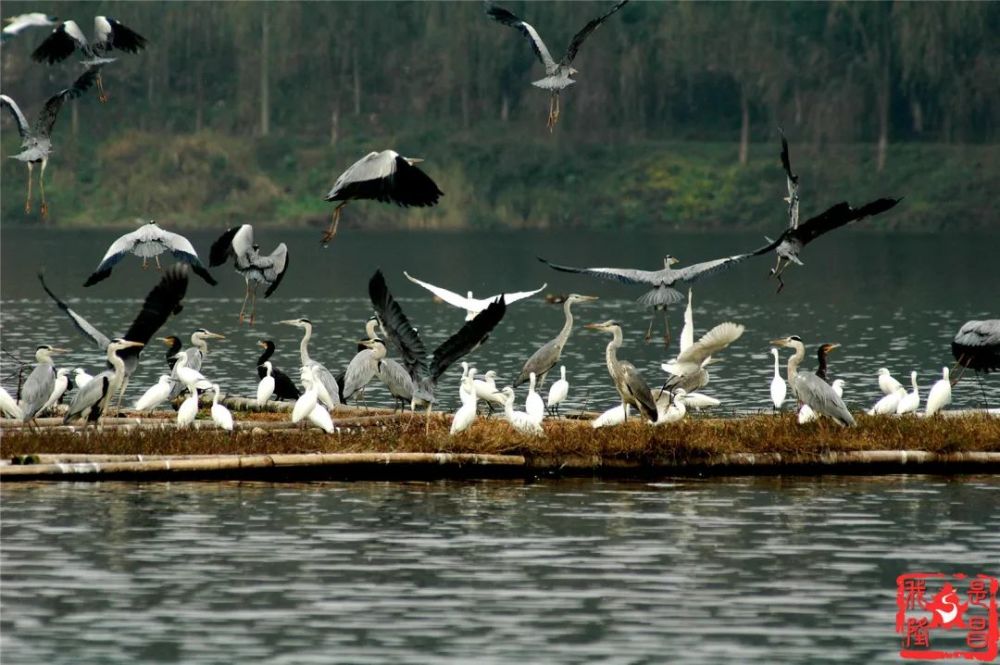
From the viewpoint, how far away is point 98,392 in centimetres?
2159

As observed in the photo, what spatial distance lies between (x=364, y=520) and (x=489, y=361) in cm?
Result: 1902

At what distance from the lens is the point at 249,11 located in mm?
101062

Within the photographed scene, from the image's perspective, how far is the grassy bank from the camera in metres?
89.3

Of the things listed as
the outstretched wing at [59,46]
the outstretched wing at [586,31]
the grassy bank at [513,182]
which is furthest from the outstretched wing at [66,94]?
the grassy bank at [513,182]

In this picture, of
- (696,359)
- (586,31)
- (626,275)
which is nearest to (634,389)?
(696,359)

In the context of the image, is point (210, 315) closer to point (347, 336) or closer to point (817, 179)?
point (347, 336)

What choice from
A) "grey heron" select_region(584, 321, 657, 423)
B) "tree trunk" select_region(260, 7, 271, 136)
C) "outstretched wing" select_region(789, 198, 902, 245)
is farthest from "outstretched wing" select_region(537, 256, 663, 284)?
"tree trunk" select_region(260, 7, 271, 136)

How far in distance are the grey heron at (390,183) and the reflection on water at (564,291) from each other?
354 inches

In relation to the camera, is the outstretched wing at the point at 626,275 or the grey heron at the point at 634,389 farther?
the outstretched wing at the point at 626,275

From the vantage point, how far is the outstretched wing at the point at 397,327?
2033 cm

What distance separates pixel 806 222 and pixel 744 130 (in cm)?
6792

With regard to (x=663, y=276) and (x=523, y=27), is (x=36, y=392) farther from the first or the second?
(x=663, y=276)

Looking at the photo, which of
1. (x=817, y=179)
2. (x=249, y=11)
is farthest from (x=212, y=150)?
(x=817, y=179)

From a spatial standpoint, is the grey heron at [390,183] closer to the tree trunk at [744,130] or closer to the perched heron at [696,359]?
the perched heron at [696,359]
